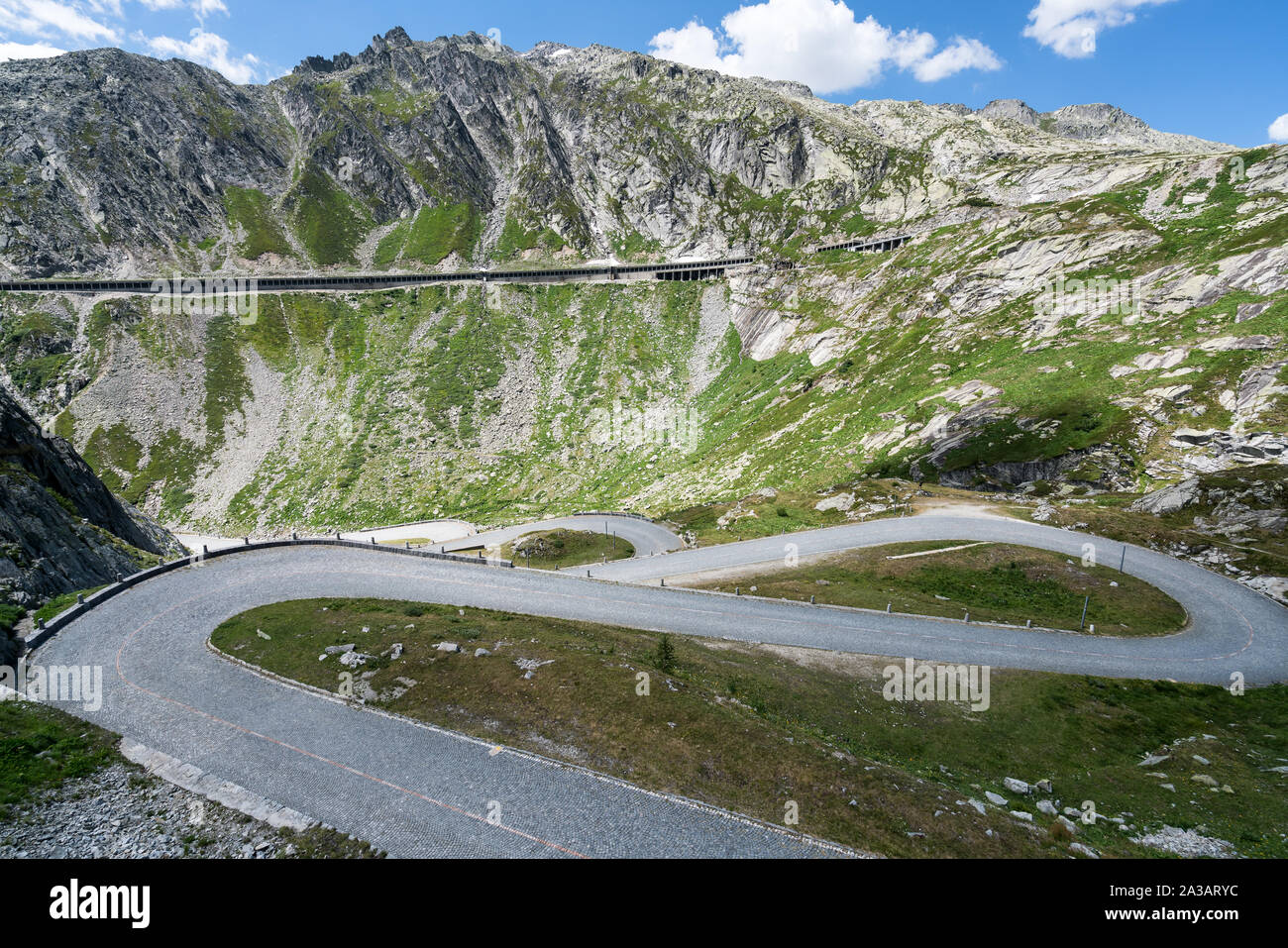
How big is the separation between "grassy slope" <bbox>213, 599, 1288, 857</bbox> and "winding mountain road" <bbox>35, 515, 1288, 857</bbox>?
1.20 metres

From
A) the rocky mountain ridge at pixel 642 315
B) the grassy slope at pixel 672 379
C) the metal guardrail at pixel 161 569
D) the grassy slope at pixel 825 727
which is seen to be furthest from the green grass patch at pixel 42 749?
the rocky mountain ridge at pixel 642 315

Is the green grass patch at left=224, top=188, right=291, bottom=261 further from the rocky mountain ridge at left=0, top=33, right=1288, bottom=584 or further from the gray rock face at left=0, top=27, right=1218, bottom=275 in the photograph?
the rocky mountain ridge at left=0, top=33, right=1288, bottom=584

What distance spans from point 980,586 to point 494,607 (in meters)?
30.4

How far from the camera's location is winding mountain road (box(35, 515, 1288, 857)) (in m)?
14.1

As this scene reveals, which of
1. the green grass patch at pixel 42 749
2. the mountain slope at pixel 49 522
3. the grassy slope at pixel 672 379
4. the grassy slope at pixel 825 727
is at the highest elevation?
the grassy slope at pixel 672 379

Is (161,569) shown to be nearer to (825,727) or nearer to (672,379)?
(825,727)

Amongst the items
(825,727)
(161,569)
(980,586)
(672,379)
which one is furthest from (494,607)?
(672,379)

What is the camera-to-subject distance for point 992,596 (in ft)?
104

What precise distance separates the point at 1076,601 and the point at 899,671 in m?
15.0

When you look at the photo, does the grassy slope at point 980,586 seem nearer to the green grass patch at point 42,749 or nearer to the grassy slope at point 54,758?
the grassy slope at point 54,758

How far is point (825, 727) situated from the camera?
2022 centimetres

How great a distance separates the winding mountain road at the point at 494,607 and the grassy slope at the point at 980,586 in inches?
55.9

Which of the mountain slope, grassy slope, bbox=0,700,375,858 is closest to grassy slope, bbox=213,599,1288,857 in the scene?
grassy slope, bbox=0,700,375,858

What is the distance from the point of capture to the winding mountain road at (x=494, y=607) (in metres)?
14.1
